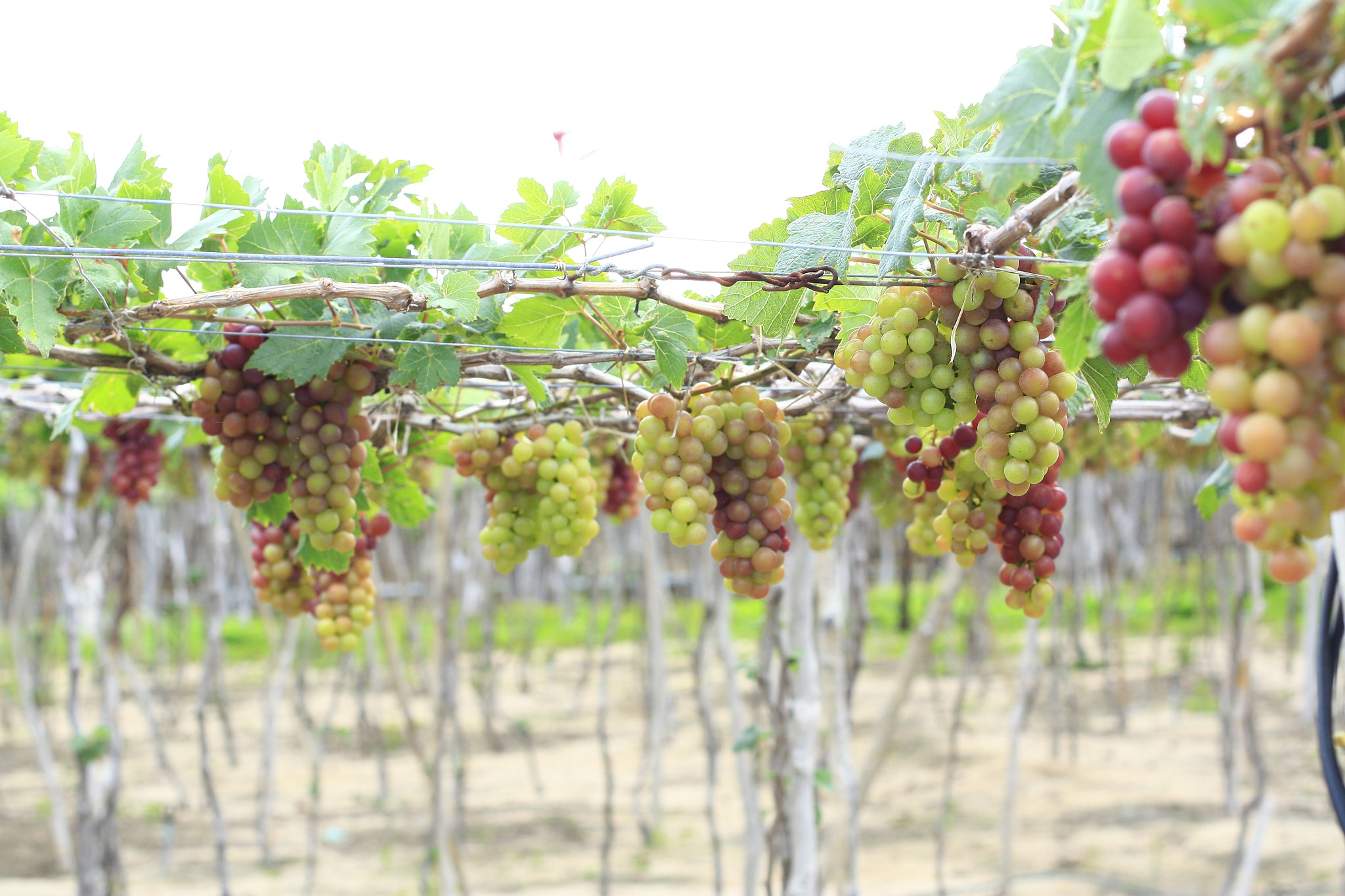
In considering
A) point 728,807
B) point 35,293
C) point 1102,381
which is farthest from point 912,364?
point 728,807

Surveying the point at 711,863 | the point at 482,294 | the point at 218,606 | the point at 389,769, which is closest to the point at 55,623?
the point at 389,769

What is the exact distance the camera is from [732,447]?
5.62ft

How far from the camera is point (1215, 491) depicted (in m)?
2.50

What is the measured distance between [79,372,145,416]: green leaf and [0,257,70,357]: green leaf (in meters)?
0.48

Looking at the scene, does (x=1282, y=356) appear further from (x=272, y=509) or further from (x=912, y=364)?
(x=272, y=509)

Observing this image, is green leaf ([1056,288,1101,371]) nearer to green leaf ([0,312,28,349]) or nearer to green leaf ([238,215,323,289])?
green leaf ([238,215,323,289])

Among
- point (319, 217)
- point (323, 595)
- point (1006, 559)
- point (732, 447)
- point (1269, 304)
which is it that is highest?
point (319, 217)

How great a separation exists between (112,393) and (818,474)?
1.49 metres

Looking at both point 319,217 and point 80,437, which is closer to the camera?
point 319,217

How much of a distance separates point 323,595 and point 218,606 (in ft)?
11.9

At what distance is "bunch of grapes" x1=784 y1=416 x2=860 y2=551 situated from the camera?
7.82 ft

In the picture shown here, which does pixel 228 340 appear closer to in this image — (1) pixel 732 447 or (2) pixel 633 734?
(1) pixel 732 447

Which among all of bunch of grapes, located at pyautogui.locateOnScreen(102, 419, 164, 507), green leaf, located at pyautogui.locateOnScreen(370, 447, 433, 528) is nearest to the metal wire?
green leaf, located at pyautogui.locateOnScreen(370, 447, 433, 528)

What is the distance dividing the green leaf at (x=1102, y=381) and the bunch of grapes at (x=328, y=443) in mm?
1170
